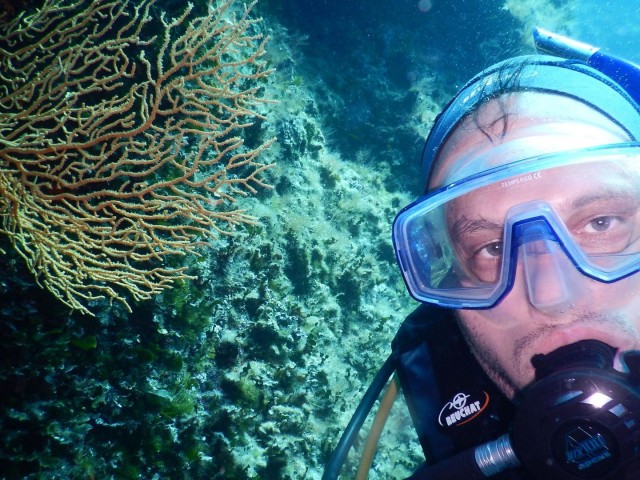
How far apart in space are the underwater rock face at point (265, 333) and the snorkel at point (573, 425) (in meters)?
2.59

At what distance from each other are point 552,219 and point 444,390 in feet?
4.96

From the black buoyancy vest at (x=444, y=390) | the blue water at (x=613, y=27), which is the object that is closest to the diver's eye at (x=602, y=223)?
the black buoyancy vest at (x=444, y=390)

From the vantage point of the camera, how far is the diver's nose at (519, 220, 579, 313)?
1.68 metres

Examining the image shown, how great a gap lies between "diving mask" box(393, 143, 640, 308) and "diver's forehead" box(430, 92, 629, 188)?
126 mm

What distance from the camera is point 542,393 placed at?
1.42 metres

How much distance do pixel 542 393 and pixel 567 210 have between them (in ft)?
2.97

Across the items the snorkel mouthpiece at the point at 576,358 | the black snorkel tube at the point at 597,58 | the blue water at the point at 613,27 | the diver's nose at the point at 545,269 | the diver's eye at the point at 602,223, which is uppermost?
the blue water at the point at 613,27

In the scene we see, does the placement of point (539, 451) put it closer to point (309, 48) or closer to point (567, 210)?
point (567, 210)

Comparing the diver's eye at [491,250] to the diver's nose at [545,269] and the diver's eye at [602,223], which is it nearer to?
the diver's nose at [545,269]

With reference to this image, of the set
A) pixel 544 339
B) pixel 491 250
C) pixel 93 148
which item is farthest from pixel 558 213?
pixel 93 148

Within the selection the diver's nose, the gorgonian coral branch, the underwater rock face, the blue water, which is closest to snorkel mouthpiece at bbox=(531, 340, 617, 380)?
the diver's nose

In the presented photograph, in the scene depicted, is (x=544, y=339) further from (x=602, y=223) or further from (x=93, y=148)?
(x=93, y=148)

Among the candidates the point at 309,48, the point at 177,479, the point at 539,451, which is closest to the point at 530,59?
the point at 539,451

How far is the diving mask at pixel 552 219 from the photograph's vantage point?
5.59ft
